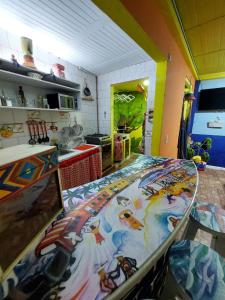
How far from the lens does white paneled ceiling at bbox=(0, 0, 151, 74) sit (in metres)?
1.36

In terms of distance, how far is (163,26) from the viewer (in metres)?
1.55

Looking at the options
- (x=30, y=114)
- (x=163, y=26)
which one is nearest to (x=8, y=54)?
(x=30, y=114)

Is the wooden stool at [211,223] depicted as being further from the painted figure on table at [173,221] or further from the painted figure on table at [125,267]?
the painted figure on table at [125,267]

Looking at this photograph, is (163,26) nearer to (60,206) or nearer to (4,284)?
(60,206)

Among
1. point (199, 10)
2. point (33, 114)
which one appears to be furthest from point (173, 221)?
point (33, 114)

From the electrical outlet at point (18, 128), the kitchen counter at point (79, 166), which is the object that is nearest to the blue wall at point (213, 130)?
the kitchen counter at point (79, 166)

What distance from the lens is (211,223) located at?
1.04 m

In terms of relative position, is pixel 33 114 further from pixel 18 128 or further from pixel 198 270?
pixel 198 270

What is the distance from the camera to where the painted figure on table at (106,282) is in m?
0.40

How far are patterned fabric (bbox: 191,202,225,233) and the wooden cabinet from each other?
42.9 inches

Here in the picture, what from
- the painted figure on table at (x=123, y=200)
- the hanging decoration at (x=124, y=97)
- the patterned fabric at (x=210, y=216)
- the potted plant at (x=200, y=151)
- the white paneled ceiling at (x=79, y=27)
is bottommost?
the potted plant at (x=200, y=151)

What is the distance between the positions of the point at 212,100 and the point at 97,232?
463 centimetres

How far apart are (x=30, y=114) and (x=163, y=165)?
6.76 feet

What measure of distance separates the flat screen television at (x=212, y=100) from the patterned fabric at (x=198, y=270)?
4.13 metres
